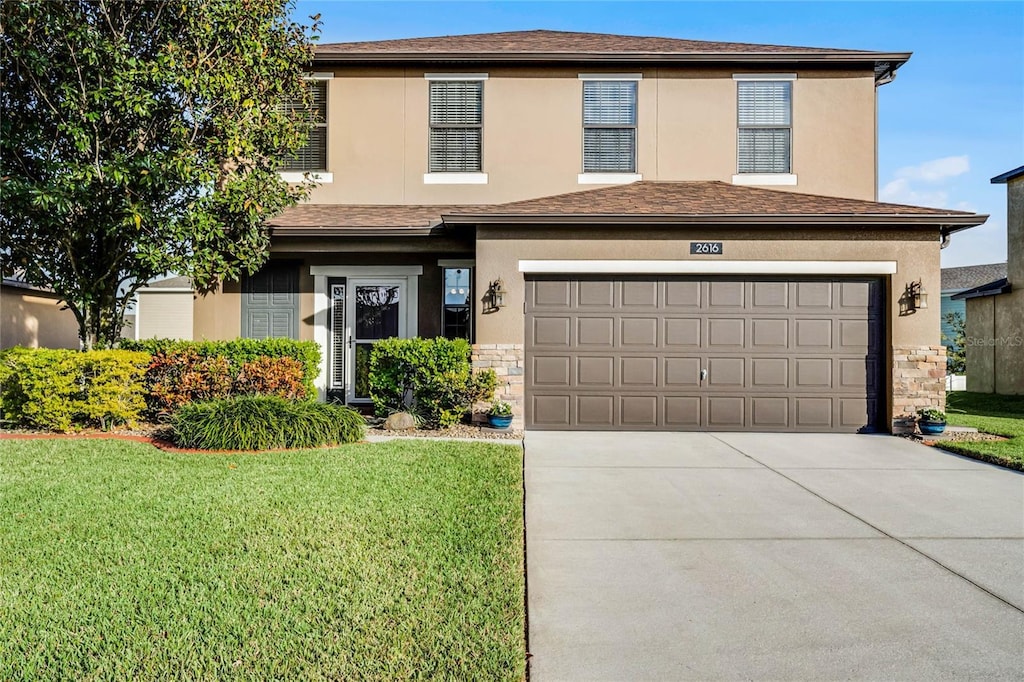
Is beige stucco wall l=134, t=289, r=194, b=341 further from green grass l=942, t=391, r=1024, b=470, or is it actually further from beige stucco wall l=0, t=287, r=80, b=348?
green grass l=942, t=391, r=1024, b=470

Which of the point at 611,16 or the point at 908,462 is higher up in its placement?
the point at 611,16

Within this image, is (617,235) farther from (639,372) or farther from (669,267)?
(639,372)

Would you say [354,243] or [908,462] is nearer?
[908,462]

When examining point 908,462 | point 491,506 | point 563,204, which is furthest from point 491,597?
point 563,204

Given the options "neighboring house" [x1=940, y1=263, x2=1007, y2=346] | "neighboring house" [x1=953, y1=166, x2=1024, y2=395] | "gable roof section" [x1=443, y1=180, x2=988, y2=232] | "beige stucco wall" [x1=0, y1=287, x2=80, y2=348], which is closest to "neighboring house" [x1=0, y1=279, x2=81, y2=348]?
"beige stucco wall" [x1=0, y1=287, x2=80, y2=348]

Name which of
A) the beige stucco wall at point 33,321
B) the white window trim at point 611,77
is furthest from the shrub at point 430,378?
the beige stucco wall at point 33,321

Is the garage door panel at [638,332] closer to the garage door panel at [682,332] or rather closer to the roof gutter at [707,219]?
the garage door panel at [682,332]

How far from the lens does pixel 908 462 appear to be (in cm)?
753

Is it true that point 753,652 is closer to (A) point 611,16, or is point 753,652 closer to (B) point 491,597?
(B) point 491,597

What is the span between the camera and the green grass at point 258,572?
2.86m

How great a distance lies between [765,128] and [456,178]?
589cm

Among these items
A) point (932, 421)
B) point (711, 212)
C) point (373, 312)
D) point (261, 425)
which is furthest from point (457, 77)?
point (932, 421)

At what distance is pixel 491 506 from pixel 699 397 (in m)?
5.34

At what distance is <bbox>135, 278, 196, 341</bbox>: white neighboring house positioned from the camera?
47.9ft
